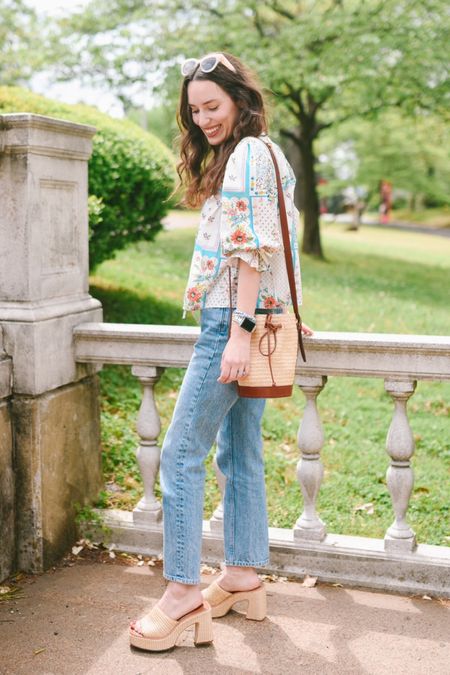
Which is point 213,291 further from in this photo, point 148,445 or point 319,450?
point 148,445

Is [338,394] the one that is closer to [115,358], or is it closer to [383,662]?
[115,358]

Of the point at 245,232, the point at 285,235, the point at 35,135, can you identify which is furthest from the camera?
the point at 35,135

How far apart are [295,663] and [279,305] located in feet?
3.93

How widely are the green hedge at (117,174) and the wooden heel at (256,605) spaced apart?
12.3 ft

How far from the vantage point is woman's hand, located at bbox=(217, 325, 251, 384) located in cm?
280

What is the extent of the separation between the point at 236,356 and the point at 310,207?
14242mm

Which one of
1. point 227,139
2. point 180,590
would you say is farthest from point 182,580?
point 227,139

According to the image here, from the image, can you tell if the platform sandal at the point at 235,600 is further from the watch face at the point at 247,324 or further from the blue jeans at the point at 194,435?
the watch face at the point at 247,324

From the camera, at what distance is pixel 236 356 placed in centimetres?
280

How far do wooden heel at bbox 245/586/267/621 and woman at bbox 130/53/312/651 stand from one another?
0.79 ft

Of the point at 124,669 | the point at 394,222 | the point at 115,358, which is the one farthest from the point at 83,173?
the point at 394,222

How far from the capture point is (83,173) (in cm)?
381

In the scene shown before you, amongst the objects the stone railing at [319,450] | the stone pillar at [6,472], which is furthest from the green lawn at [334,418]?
the stone pillar at [6,472]

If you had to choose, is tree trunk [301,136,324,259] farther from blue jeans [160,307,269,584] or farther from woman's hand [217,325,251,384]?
woman's hand [217,325,251,384]
